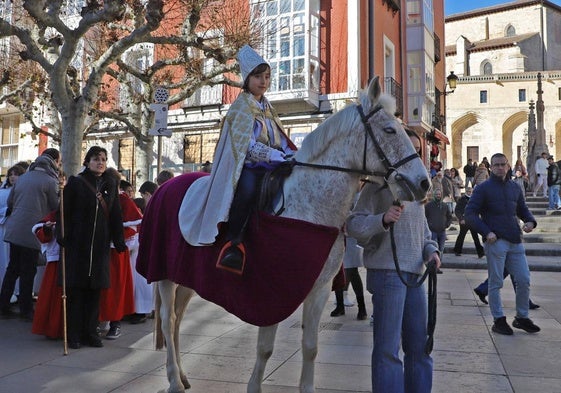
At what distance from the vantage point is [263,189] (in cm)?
371

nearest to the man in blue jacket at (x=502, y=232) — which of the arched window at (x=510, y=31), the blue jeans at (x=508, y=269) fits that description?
the blue jeans at (x=508, y=269)

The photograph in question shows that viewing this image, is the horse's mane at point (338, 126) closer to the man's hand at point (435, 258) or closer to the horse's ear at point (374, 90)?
the horse's ear at point (374, 90)

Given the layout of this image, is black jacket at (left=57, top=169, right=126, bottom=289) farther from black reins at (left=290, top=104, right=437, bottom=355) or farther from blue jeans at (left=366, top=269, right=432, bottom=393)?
blue jeans at (left=366, top=269, right=432, bottom=393)

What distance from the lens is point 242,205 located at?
365 centimetres

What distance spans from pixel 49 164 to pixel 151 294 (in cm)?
228

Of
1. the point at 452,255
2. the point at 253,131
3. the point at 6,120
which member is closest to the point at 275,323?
the point at 253,131

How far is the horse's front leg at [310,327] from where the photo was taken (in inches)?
151

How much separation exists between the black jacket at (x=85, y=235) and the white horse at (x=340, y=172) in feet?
9.50

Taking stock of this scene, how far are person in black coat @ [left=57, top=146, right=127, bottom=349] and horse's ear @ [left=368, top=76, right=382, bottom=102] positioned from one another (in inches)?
148

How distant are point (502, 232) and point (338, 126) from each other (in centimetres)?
383

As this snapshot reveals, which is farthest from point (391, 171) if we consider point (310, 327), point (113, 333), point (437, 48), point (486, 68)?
point (486, 68)

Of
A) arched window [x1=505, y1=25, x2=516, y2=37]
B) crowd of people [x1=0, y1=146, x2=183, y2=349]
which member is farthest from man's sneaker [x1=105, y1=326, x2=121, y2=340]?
arched window [x1=505, y1=25, x2=516, y2=37]

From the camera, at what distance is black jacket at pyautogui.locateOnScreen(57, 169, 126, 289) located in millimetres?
5988

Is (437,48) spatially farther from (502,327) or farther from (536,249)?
(502,327)
